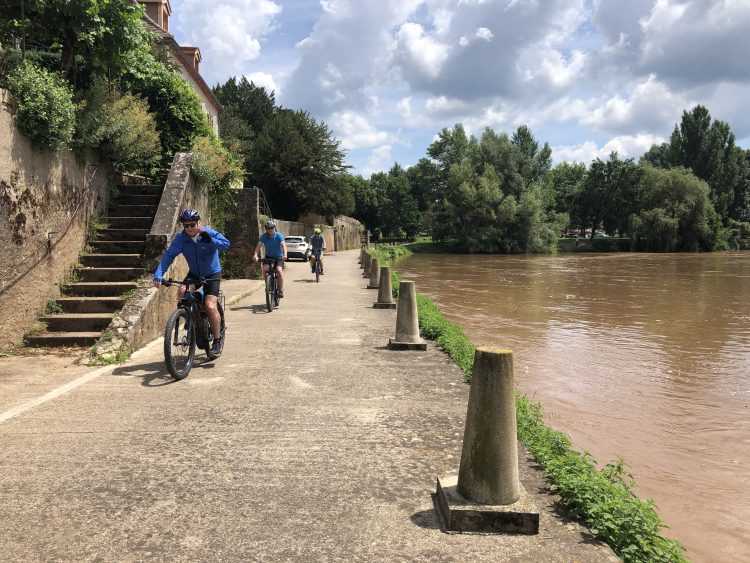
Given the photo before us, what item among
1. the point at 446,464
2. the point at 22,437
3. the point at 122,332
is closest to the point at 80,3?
the point at 122,332

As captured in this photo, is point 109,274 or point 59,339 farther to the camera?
point 109,274

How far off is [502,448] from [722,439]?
4.45m

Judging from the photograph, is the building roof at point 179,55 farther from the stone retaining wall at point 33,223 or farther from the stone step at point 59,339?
the stone step at point 59,339

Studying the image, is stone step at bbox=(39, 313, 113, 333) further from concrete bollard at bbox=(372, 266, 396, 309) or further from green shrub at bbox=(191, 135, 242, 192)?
concrete bollard at bbox=(372, 266, 396, 309)

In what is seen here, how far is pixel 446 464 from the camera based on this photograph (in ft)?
13.1

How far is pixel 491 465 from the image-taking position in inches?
126

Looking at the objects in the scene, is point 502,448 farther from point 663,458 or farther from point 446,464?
point 663,458

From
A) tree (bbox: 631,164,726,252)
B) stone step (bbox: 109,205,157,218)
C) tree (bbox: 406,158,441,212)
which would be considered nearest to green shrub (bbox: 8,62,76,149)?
stone step (bbox: 109,205,157,218)

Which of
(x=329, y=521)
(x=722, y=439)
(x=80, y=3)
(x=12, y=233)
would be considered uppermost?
(x=80, y=3)

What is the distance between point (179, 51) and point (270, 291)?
961 inches

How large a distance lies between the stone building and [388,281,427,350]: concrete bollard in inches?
787

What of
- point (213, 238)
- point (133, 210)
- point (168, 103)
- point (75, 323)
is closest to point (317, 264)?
point (168, 103)

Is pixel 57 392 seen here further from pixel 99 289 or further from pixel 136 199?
pixel 136 199

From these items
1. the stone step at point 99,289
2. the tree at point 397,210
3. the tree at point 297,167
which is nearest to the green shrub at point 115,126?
the stone step at point 99,289
